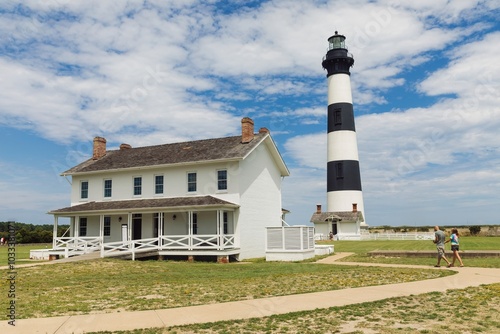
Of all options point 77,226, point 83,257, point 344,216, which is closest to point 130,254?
point 83,257

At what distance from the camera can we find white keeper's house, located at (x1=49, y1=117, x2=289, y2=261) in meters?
24.6

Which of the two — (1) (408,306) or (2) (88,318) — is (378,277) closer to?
(1) (408,306)

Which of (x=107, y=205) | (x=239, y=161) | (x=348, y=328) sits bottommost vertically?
(x=348, y=328)

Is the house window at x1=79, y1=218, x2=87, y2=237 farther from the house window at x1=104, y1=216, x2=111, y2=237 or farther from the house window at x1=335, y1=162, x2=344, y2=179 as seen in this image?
the house window at x1=335, y1=162, x2=344, y2=179

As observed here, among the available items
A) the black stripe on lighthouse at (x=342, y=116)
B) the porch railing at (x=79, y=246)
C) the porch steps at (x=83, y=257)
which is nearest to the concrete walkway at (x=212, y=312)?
the porch steps at (x=83, y=257)

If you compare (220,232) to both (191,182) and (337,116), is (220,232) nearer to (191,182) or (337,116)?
(191,182)

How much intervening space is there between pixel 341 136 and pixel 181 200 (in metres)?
25.0

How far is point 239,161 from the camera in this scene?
82.3 ft

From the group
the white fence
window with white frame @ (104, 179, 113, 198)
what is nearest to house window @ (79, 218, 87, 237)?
window with white frame @ (104, 179, 113, 198)

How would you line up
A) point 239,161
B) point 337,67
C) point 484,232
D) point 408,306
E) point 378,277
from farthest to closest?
1. point 484,232
2. point 337,67
3. point 239,161
4. point 378,277
5. point 408,306

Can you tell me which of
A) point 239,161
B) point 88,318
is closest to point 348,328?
point 88,318

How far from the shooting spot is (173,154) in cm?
2803

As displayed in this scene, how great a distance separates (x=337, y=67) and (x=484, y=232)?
1115 inches

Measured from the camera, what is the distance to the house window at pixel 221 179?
83.5ft
